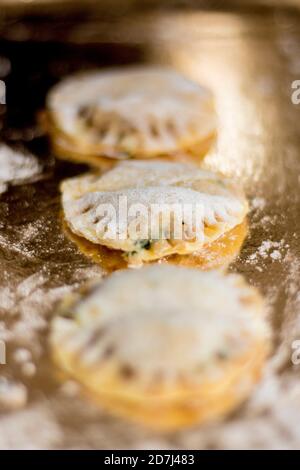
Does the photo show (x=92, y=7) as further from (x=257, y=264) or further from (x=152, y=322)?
(x=152, y=322)

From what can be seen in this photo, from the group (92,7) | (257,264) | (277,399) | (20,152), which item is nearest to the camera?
(277,399)

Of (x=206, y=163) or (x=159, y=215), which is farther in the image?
(x=206, y=163)

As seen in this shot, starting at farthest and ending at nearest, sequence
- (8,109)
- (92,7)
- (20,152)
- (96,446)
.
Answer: (92,7) → (8,109) → (20,152) → (96,446)

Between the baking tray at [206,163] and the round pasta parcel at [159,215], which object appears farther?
the round pasta parcel at [159,215]

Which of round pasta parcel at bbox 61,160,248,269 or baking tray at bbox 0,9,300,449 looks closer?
baking tray at bbox 0,9,300,449

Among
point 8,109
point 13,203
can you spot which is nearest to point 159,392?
point 13,203

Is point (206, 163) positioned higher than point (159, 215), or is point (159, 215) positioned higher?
point (206, 163)

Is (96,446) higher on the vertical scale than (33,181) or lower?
lower

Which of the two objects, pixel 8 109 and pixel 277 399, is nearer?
pixel 277 399
